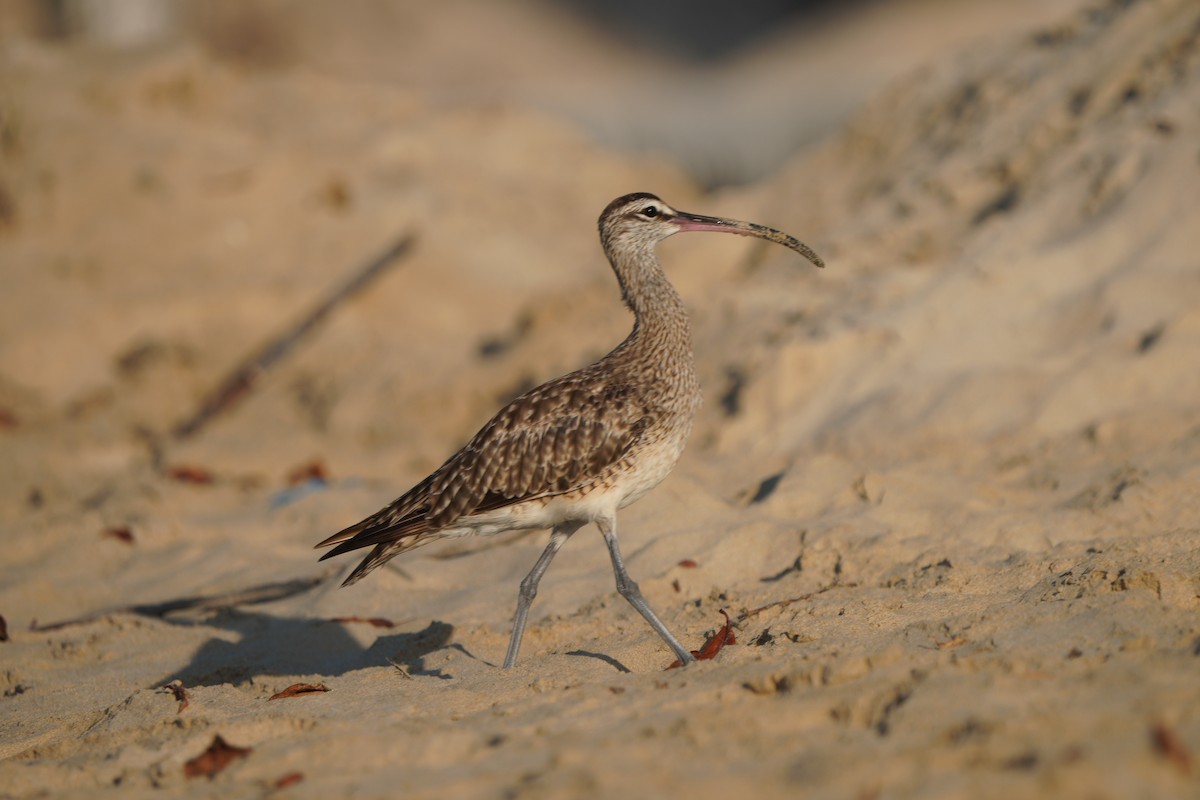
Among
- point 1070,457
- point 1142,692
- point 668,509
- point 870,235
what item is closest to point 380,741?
point 1142,692

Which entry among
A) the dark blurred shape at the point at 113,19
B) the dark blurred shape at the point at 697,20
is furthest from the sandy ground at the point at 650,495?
the dark blurred shape at the point at 697,20

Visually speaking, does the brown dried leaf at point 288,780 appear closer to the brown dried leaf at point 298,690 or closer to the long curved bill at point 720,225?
the brown dried leaf at point 298,690

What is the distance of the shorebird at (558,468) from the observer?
255 inches

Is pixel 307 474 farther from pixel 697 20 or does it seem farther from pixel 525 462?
pixel 697 20

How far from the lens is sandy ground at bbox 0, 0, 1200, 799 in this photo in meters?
4.59

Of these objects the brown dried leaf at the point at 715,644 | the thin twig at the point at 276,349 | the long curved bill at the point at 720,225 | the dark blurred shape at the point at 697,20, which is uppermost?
the dark blurred shape at the point at 697,20

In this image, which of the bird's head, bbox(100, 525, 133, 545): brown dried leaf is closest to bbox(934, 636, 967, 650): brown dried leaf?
the bird's head

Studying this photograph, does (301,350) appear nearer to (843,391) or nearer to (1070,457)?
(843,391)

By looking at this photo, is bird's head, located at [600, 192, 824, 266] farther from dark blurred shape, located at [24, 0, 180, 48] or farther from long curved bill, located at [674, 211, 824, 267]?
dark blurred shape, located at [24, 0, 180, 48]

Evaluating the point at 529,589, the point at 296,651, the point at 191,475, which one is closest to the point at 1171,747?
the point at 529,589

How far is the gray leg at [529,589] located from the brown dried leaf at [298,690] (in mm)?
792

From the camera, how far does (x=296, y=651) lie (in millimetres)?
6996

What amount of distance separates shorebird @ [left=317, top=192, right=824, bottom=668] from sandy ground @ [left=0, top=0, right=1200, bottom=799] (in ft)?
1.78

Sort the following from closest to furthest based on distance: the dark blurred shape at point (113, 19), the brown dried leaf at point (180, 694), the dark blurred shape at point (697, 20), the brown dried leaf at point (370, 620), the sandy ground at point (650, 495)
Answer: the sandy ground at point (650, 495), the brown dried leaf at point (180, 694), the brown dried leaf at point (370, 620), the dark blurred shape at point (113, 19), the dark blurred shape at point (697, 20)
